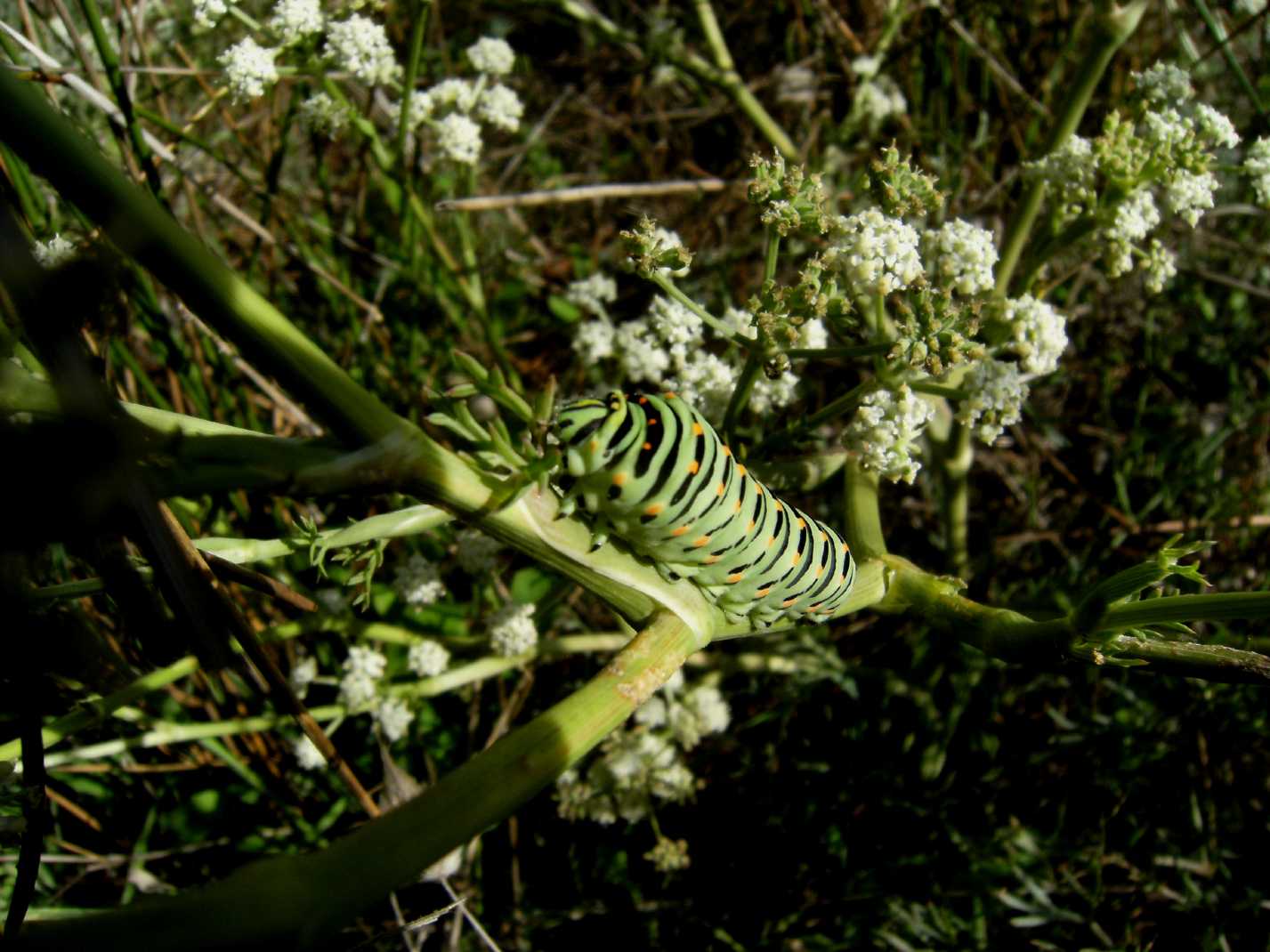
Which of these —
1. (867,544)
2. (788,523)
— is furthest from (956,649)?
(788,523)

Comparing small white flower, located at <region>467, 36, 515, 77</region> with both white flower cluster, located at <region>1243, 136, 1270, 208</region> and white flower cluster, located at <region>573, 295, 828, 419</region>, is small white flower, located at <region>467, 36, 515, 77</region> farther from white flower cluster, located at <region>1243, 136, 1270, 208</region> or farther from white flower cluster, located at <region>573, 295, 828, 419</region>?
white flower cluster, located at <region>1243, 136, 1270, 208</region>

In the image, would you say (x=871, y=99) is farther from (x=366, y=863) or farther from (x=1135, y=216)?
(x=366, y=863)

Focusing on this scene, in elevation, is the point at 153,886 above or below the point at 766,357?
below

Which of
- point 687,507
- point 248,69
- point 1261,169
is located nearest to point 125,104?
point 248,69

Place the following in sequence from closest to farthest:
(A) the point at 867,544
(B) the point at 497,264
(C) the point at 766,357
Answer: (C) the point at 766,357, (A) the point at 867,544, (B) the point at 497,264

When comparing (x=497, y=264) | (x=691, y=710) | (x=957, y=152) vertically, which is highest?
(x=957, y=152)

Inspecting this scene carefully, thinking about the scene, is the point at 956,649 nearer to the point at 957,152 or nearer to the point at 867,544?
the point at 867,544
